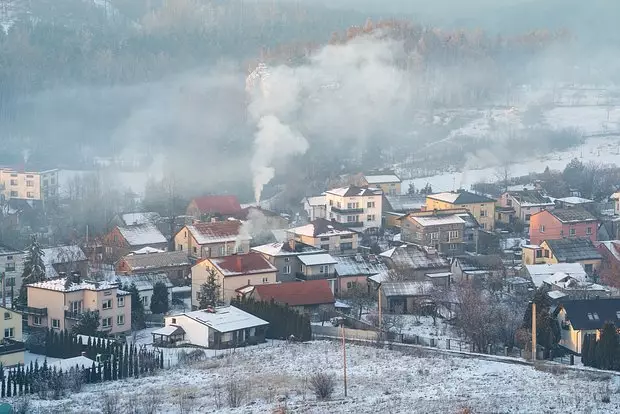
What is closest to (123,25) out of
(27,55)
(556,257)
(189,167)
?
(27,55)

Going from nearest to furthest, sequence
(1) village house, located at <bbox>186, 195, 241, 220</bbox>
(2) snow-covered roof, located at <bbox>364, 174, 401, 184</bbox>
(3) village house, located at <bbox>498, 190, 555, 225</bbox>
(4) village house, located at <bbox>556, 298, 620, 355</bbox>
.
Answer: (4) village house, located at <bbox>556, 298, 620, 355</bbox> → (1) village house, located at <bbox>186, 195, 241, 220</bbox> → (3) village house, located at <bbox>498, 190, 555, 225</bbox> → (2) snow-covered roof, located at <bbox>364, 174, 401, 184</bbox>

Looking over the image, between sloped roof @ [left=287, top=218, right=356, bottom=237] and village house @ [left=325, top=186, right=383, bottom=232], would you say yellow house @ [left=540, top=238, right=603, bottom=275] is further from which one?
village house @ [left=325, top=186, right=383, bottom=232]

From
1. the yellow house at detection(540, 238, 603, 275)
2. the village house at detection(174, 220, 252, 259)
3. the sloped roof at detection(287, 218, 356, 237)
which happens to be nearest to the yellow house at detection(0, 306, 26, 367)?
the village house at detection(174, 220, 252, 259)

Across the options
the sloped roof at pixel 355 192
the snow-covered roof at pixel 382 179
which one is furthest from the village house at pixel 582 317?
the snow-covered roof at pixel 382 179

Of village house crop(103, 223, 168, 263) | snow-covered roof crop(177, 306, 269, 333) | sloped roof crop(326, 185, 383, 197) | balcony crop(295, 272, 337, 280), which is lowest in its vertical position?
snow-covered roof crop(177, 306, 269, 333)

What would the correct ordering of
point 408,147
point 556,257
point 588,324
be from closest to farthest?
point 588,324 < point 556,257 < point 408,147

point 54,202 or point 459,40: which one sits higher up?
point 459,40

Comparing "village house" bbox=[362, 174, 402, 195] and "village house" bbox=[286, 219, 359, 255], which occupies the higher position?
"village house" bbox=[362, 174, 402, 195]

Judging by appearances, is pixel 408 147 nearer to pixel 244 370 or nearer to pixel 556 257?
pixel 556 257

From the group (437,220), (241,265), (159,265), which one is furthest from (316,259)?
(437,220)
